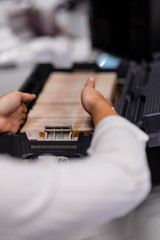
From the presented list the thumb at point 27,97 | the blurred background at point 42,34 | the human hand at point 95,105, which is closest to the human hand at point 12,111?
the thumb at point 27,97

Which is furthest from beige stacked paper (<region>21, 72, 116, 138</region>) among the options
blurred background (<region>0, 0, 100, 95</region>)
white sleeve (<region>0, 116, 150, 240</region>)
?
Result: blurred background (<region>0, 0, 100, 95</region>)

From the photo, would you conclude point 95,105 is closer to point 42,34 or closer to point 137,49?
point 137,49

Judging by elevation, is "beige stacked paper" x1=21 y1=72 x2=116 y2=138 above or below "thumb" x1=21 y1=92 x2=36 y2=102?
below

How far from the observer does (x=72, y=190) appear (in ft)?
1.38

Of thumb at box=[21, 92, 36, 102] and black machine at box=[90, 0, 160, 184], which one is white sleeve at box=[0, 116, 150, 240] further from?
thumb at box=[21, 92, 36, 102]

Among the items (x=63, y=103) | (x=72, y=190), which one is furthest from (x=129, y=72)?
(x=72, y=190)

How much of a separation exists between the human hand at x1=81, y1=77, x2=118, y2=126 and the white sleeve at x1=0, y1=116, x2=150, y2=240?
8 cm

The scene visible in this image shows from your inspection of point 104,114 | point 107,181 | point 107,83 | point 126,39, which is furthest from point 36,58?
point 107,181

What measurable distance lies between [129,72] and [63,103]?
0.22 meters

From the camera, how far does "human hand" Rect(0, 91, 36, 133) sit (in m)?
0.66

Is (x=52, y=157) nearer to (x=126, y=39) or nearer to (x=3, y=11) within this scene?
(x=126, y=39)

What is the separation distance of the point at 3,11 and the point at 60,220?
136cm

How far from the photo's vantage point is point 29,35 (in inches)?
58.0

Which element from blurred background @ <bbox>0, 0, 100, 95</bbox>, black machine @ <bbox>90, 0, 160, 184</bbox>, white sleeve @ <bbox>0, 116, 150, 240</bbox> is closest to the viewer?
white sleeve @ <bbox>0, 116, 150, 240</bbox>
